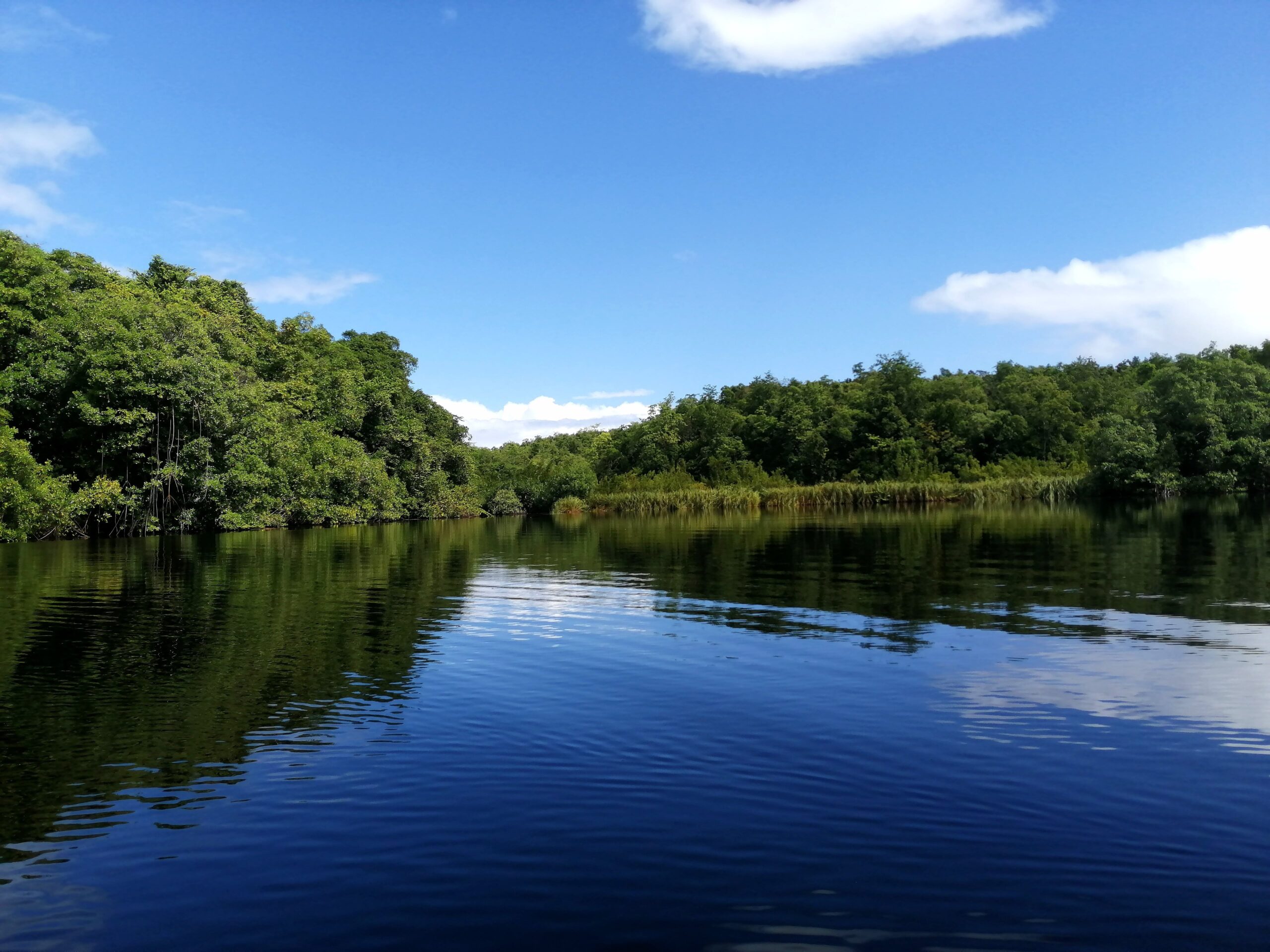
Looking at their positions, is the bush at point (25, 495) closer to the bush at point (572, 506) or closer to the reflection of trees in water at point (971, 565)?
the reflection of trees in water at point (971, 565)

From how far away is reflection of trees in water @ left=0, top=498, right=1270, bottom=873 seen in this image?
8469 millimetres

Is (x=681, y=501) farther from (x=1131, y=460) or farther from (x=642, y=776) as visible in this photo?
(x=642, y=776)

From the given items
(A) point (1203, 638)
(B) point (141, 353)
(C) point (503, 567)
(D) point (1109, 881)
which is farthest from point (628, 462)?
(D) point (1109, 881)

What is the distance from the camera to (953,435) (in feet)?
326

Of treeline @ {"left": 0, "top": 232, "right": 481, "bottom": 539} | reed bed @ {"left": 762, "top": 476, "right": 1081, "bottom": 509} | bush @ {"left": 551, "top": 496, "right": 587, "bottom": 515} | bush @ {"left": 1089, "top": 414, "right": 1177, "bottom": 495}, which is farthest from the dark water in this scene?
bush @ {"left": 551, "top": 496, "right": 587, "bottom": 515}

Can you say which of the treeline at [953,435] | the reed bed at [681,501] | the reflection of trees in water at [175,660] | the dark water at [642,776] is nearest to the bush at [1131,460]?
the treeline at [953,435]

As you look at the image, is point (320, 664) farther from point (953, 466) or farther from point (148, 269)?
point (953, 466)

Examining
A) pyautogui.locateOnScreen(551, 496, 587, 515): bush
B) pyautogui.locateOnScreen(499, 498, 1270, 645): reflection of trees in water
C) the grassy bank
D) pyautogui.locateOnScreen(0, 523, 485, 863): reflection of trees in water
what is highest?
the grassy bank

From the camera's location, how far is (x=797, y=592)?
62.5 ft

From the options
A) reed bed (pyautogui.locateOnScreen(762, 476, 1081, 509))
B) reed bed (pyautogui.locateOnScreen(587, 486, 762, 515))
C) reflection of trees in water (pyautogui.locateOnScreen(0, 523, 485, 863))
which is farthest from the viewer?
reed bed (pyautogui.locateOnScreen(587, 486, 762, 515))

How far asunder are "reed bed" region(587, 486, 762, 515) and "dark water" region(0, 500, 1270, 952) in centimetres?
6391

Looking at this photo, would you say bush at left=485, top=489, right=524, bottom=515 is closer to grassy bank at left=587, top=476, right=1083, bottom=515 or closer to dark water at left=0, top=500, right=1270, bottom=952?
grassy bank at left=587, top=476, right=1083, bottom=515

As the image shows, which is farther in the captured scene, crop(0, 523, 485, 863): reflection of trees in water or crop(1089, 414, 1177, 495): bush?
crop(1089, 414, 1177, 495): bush

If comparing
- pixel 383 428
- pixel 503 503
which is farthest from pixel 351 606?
pixel 503 503
